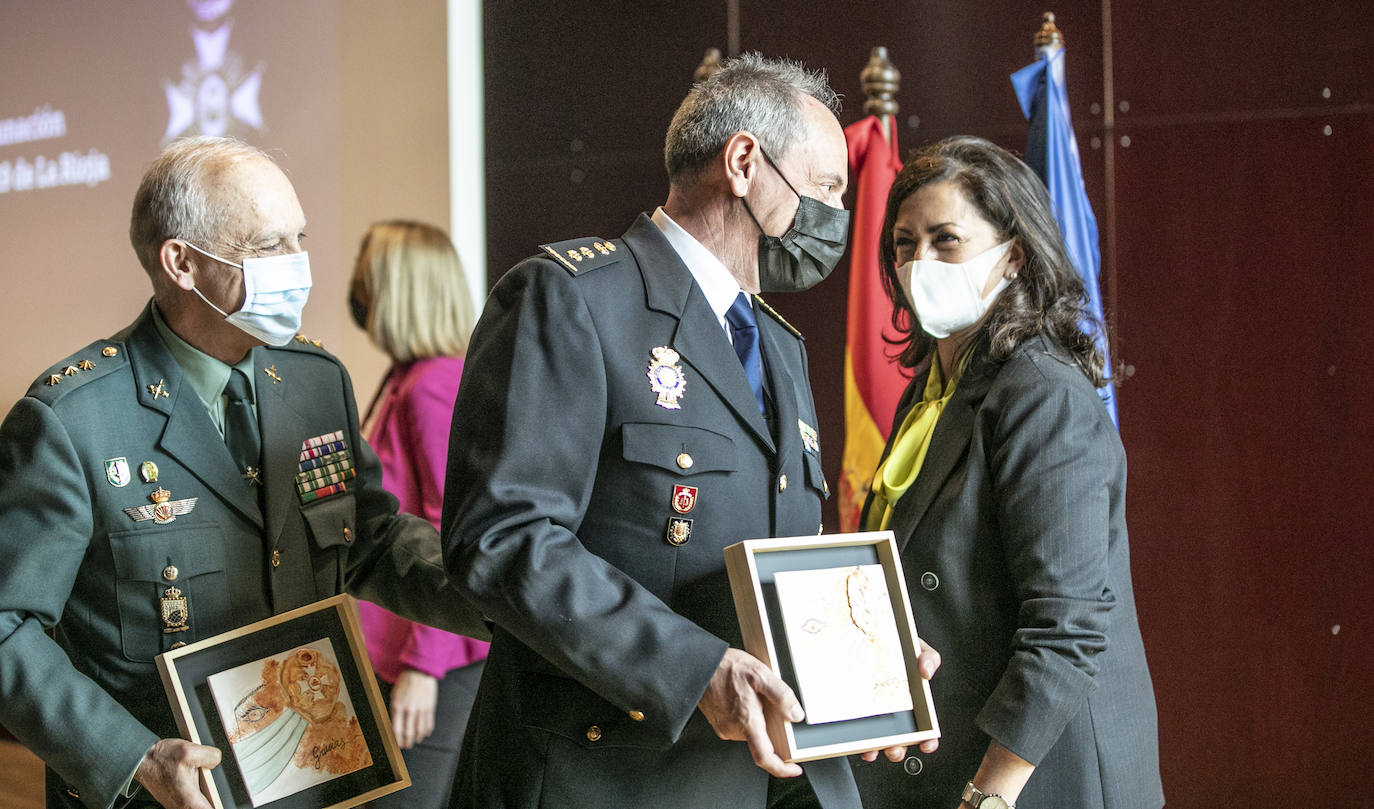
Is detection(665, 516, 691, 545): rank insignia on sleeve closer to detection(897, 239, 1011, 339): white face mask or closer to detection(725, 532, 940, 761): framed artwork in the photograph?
detection(725, 532, 940, 761): framed artwork

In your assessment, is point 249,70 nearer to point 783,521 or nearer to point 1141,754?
point 783,521

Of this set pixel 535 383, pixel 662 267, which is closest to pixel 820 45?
pixel 662 267

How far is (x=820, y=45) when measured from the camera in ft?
12.3

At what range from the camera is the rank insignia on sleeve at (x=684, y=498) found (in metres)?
1.48

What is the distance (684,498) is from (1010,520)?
0.57 meters

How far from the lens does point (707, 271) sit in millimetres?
1651

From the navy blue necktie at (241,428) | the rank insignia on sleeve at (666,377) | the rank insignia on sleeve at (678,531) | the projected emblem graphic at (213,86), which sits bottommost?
the rank insignia on sleeve at (678,531)

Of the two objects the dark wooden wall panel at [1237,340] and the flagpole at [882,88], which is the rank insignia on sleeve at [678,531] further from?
the dark wooden wall panel at [1237,340]

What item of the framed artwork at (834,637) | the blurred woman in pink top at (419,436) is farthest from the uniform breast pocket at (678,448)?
the blurred woman in pink top at (419,436)

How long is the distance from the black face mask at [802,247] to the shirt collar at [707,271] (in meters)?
0.07

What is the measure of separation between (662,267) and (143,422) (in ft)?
2.66

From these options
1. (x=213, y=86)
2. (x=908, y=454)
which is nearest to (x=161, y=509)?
(x=908, y=454)

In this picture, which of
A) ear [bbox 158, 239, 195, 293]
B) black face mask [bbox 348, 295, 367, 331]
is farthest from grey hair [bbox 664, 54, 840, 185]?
black face mask [bbox 348, 295, 367, 331]

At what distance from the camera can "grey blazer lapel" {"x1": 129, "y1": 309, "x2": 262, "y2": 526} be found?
1.71 meters
